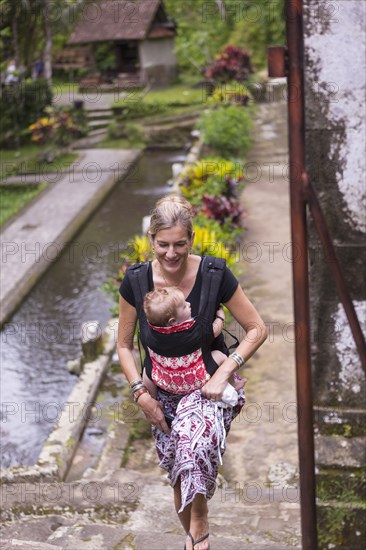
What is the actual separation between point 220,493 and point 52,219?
9764 mm

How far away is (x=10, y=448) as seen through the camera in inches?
298

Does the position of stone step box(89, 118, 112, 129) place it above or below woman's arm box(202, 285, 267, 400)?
below

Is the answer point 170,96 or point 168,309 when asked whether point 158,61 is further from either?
point 168,309

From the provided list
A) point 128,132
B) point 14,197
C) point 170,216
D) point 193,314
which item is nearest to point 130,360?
point 193,314

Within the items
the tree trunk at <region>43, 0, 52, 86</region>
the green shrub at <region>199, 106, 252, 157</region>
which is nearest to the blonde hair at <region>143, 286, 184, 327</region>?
the green shrub at <region>199, 106, 252, 157</region>

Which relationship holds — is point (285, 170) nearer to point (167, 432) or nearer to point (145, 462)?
point (145, 462)

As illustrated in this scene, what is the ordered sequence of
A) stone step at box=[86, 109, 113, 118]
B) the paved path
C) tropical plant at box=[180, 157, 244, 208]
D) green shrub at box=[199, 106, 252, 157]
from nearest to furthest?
tropical plant at box=[180, 157, 244, 208] < the paved path < green shrub at box=[199, 106, 252, 157] < stone step at box=[86, 109, 113, 118]

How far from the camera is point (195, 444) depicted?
3.62 m

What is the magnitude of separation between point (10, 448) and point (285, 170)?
28.2 ft

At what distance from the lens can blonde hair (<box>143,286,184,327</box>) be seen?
3564 millimetres

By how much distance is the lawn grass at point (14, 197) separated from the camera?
49.8 feet

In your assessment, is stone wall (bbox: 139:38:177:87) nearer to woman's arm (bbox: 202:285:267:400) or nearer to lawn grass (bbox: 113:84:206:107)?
lawn grass (bbox: 113:84:206:107)

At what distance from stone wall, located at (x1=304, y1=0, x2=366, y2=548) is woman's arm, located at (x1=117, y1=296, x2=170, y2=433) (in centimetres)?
64

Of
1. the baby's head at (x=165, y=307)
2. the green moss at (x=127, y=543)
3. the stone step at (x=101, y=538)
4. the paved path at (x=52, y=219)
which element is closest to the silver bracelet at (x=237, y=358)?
the baby's head at (x=165, y=307)
